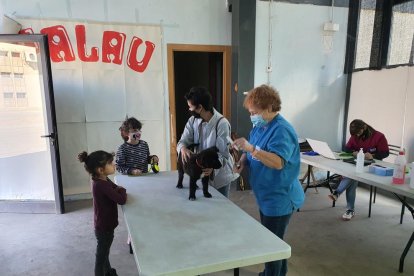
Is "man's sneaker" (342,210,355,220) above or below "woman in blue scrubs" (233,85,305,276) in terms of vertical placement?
below

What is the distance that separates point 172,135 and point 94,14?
1.77 metres

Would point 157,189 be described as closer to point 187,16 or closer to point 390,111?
point 187,16

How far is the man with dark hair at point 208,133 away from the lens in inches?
76.3

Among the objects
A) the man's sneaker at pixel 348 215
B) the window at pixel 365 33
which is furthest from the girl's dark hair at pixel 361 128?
the window at pixel 365 33

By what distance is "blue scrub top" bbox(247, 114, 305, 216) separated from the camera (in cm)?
151

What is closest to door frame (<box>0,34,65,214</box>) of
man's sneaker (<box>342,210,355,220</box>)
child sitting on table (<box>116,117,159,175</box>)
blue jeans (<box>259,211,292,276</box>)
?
child sitting on table (<box>116,117,159,175</box>)

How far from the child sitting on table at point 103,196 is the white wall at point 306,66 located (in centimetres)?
288

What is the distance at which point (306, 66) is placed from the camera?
4.29 meters

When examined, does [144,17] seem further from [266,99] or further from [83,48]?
[266,99]

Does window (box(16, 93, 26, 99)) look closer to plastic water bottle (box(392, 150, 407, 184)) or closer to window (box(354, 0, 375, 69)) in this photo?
plastic water bottle (box(392, 150, 407, 184))

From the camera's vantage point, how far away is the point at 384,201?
12.4 ft

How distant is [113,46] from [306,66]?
8.90 ft

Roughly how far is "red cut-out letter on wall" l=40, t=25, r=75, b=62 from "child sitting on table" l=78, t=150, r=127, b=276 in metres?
2.26

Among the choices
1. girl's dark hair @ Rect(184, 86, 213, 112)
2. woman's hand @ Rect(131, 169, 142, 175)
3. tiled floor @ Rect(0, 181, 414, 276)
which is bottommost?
tiled floor @ Rect(0, 181, 414, 276)
